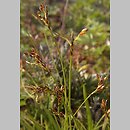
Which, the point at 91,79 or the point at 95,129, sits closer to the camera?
the point at 95,129

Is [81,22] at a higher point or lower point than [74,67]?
higher

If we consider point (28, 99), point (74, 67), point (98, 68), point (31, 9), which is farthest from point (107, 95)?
point (31, 9)

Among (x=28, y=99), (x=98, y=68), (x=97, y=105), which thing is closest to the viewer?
(x=97, y=105)

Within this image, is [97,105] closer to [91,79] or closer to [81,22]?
[91,79]

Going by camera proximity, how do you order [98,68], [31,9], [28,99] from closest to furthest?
[28,99]
[98,68]
[31,9]

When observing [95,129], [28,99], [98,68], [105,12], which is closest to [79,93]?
[28,99]

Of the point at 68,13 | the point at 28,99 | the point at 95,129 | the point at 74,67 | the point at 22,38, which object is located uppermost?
the point at 68,13

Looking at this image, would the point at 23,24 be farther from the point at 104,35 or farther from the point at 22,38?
the point at 104,35
